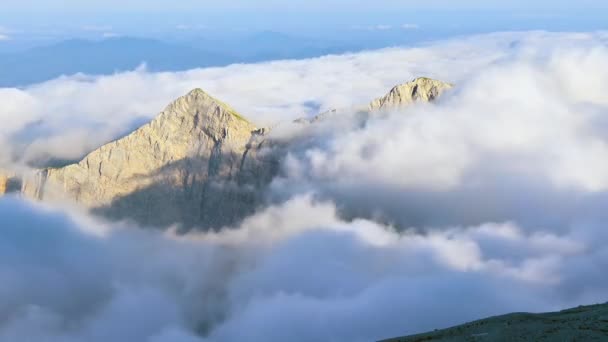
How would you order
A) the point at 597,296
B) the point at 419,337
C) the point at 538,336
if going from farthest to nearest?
the point at 597,296 → the point at 419,337 → the point at 538,336

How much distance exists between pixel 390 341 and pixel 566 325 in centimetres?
3206

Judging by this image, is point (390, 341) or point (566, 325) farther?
point (390, 341)

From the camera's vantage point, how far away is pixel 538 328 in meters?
109

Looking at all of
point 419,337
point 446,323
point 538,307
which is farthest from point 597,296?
point 419,337

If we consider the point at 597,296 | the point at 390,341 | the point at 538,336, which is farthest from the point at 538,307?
the point at 538,336

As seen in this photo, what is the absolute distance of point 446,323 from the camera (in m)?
198

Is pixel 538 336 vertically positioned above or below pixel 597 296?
below

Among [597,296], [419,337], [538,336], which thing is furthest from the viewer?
[597,296]

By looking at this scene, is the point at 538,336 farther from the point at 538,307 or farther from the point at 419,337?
the point at 538,307

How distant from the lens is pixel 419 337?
406 feet

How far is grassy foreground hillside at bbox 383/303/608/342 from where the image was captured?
336 feet

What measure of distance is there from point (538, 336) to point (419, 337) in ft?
81.7

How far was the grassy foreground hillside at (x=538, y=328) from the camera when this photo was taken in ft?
336

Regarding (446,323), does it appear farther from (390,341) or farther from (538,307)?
(390,341)
